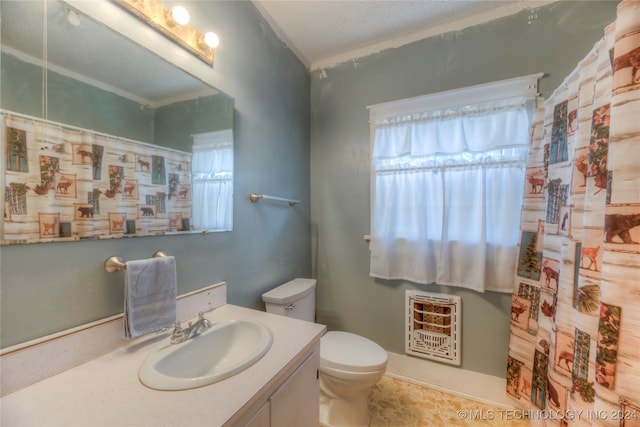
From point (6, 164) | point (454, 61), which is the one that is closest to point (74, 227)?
point (6, 164)

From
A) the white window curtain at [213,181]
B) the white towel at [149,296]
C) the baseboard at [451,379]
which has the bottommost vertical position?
the baseboard at [451,379]

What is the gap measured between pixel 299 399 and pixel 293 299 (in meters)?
0.66

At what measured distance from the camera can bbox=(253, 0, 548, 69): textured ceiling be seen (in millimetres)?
1535

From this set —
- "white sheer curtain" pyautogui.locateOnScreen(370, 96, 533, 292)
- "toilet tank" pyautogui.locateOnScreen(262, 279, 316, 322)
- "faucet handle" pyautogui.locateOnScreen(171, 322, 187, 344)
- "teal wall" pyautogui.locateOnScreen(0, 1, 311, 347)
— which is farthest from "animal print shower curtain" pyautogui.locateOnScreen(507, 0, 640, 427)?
"teal wall" pyautogui.locateOnScreen(0, 1, 311, 347)

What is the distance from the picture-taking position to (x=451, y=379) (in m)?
1.69

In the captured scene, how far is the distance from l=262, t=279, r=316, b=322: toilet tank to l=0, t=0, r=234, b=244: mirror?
0.62 m

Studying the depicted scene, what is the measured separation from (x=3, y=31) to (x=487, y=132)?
7.01 ft

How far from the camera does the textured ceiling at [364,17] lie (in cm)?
153

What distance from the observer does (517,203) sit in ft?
4.99

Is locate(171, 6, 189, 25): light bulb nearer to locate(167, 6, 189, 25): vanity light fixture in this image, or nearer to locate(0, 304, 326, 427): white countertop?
locate(167, 6, 189, 25): vanity light fixture

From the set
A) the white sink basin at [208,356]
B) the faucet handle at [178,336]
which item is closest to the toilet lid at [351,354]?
the white sink basin at [208,356]

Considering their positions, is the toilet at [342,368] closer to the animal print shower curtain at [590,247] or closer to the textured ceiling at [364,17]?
the animal print shower curtain at [590,247]

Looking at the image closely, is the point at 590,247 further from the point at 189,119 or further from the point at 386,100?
the point at 189,119

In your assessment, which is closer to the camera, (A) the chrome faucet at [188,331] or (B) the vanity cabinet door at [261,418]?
(B) the vanity cabinet door at [261,418]
